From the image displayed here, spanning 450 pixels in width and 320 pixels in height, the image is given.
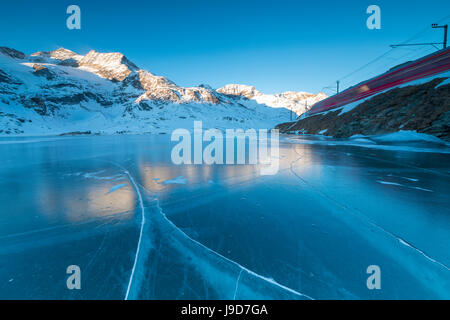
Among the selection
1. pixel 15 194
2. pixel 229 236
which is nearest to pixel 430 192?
pixel 229 236

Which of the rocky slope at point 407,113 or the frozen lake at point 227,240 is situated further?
the rocky slope at point 407,113

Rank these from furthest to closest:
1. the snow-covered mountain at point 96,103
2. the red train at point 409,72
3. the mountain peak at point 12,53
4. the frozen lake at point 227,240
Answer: the mountain peak at point 12,53 < the snow-covered mountain at point 96,103 < the red train at point 409,72 < the frozen lake at point 227,240

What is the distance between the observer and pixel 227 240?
7.54ft

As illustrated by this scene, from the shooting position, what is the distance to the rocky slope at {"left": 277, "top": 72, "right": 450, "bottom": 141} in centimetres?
1169

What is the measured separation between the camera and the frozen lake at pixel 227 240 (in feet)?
5.26

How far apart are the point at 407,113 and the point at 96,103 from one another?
13363 cm

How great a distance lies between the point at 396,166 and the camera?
19.9 feet

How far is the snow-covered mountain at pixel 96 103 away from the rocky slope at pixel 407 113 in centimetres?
6255
